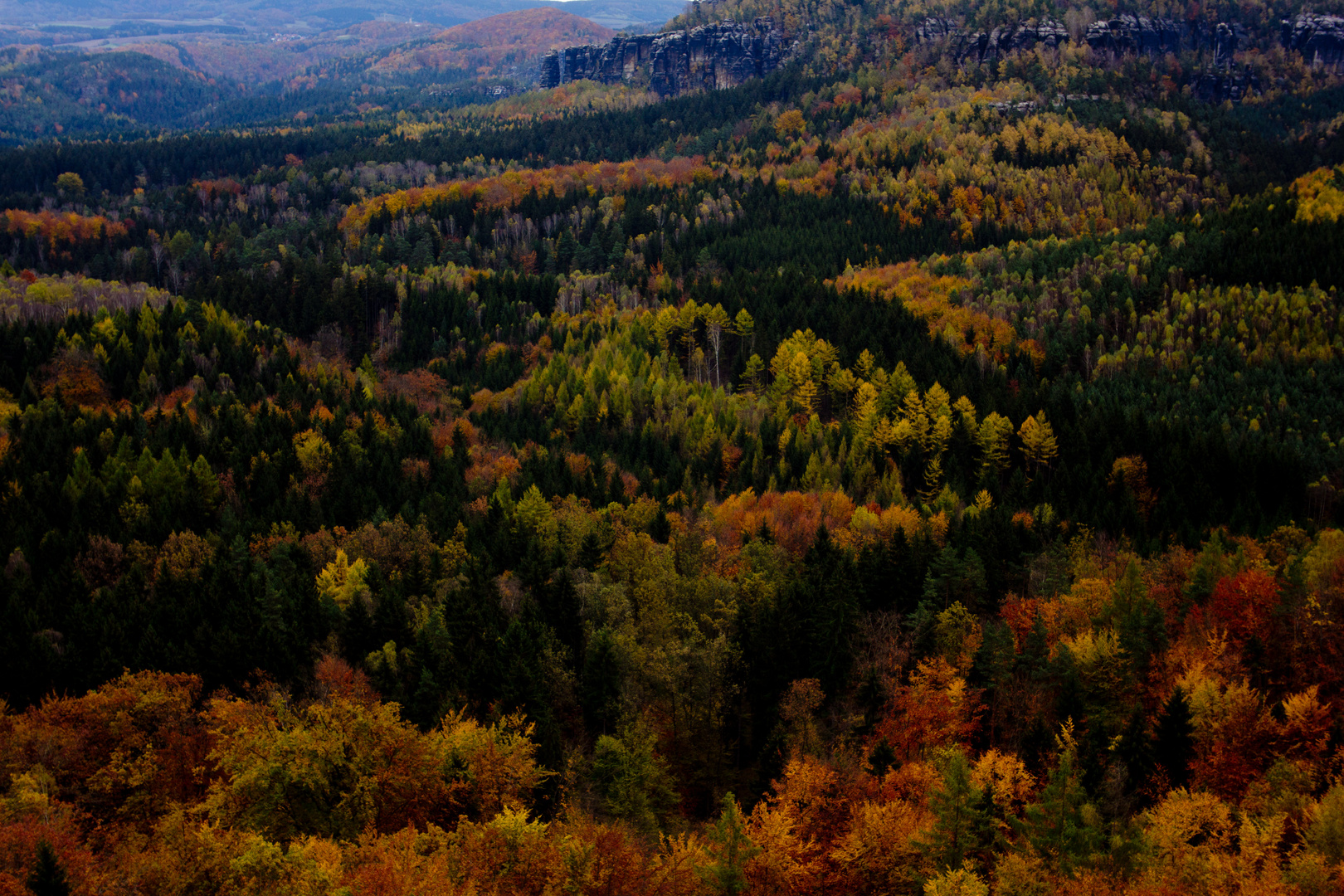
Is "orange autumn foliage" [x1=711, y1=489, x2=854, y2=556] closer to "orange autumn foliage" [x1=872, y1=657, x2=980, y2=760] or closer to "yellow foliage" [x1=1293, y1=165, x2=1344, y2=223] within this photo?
"orange autumn foliage" [x1=872, y1=657, x2=980, y2=760]

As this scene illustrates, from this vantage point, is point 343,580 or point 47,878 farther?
point 343,580

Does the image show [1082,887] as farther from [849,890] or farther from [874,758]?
[874,758]

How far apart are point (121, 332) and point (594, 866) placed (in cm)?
11195

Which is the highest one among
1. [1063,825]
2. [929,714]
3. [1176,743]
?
[1063,825]

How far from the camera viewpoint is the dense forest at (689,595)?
154 ft

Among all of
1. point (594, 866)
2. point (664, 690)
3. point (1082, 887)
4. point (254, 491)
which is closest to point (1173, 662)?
point (1082, 887)

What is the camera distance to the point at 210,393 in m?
118

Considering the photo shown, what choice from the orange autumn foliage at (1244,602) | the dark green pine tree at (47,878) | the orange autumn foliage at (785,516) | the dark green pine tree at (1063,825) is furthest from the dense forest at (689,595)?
the orange autumn foliage at (785,516)

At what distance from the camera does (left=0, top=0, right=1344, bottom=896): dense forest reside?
1843 inches

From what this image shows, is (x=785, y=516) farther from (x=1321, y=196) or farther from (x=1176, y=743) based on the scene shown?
(x=1321, y=196)

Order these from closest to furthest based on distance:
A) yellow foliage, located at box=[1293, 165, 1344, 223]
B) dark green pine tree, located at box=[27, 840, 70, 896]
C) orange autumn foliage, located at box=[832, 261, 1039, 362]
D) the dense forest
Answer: dark green pine tree, located at box=[27, 840, 70, 896] < the dense forest < orange autumn foliage, located at box=[832, 261, 1039, 362] < yellow foliage, located at box=[1293, 165, 1344, 223]

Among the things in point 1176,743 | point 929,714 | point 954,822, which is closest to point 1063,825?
point 954,822

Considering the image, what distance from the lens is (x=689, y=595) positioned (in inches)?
3108

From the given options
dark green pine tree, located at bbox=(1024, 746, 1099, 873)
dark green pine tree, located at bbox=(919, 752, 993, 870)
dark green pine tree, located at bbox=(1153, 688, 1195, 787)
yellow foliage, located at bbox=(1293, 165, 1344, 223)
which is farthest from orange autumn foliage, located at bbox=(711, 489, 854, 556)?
yellow foliage, located at bbox=(1293, 165, 1344, 223)
